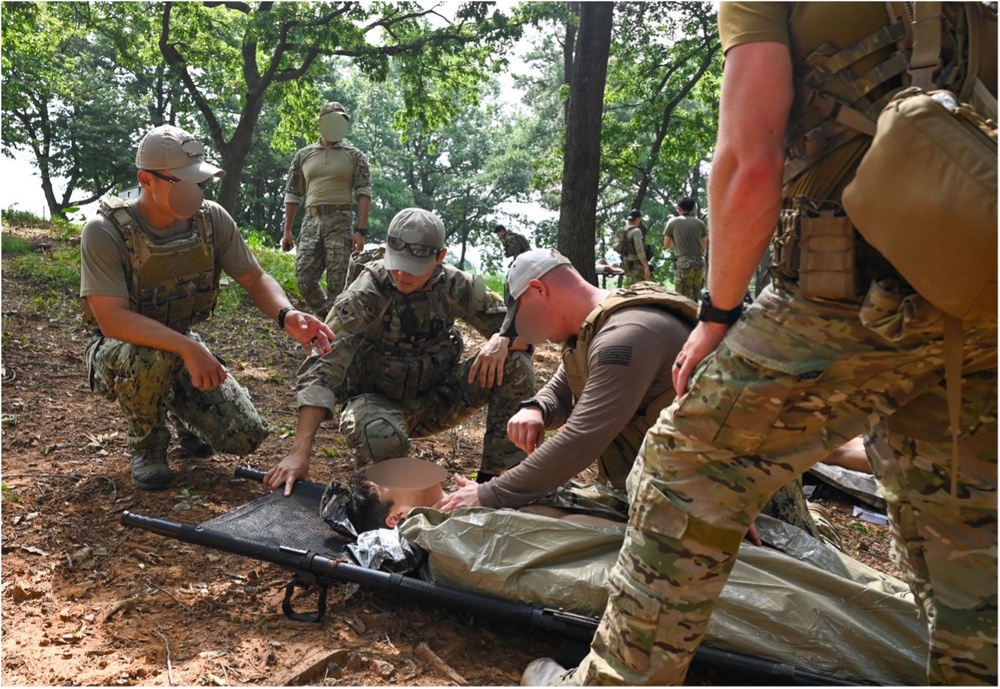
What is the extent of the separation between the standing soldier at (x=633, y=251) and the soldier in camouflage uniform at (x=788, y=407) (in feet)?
35.1

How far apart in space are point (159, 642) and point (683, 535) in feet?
5.98

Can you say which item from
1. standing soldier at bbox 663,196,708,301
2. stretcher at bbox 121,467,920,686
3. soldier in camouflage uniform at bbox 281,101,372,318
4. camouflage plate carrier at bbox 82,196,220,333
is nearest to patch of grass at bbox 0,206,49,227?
soldier in camouflage uniform at bbox 281,101,372,318

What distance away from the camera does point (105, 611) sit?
2.86 metres

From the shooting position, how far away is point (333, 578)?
2.85 m

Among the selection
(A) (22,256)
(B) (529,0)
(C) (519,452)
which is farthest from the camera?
(B) (529,0)

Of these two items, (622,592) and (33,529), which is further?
(33,529)

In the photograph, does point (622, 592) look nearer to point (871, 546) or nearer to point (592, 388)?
point (592, 388)

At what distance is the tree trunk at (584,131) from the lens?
8180 millimetres

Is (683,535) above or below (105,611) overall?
above

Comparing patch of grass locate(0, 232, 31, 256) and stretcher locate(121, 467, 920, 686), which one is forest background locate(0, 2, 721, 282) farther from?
stretcher locate(121, 467, 920, 686)

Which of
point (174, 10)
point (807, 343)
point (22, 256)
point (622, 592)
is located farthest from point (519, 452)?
point (174, 10)

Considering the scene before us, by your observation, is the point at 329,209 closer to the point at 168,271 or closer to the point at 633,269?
the point at 168,271

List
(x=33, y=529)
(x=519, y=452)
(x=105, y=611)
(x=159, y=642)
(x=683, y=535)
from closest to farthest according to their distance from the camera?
(x=683, y=535) < (x=159, y=642) < (x=105, y=611) < (x=33, y=529) < (x=519, y=452)

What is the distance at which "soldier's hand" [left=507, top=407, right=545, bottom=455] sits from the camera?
3.20 metres
